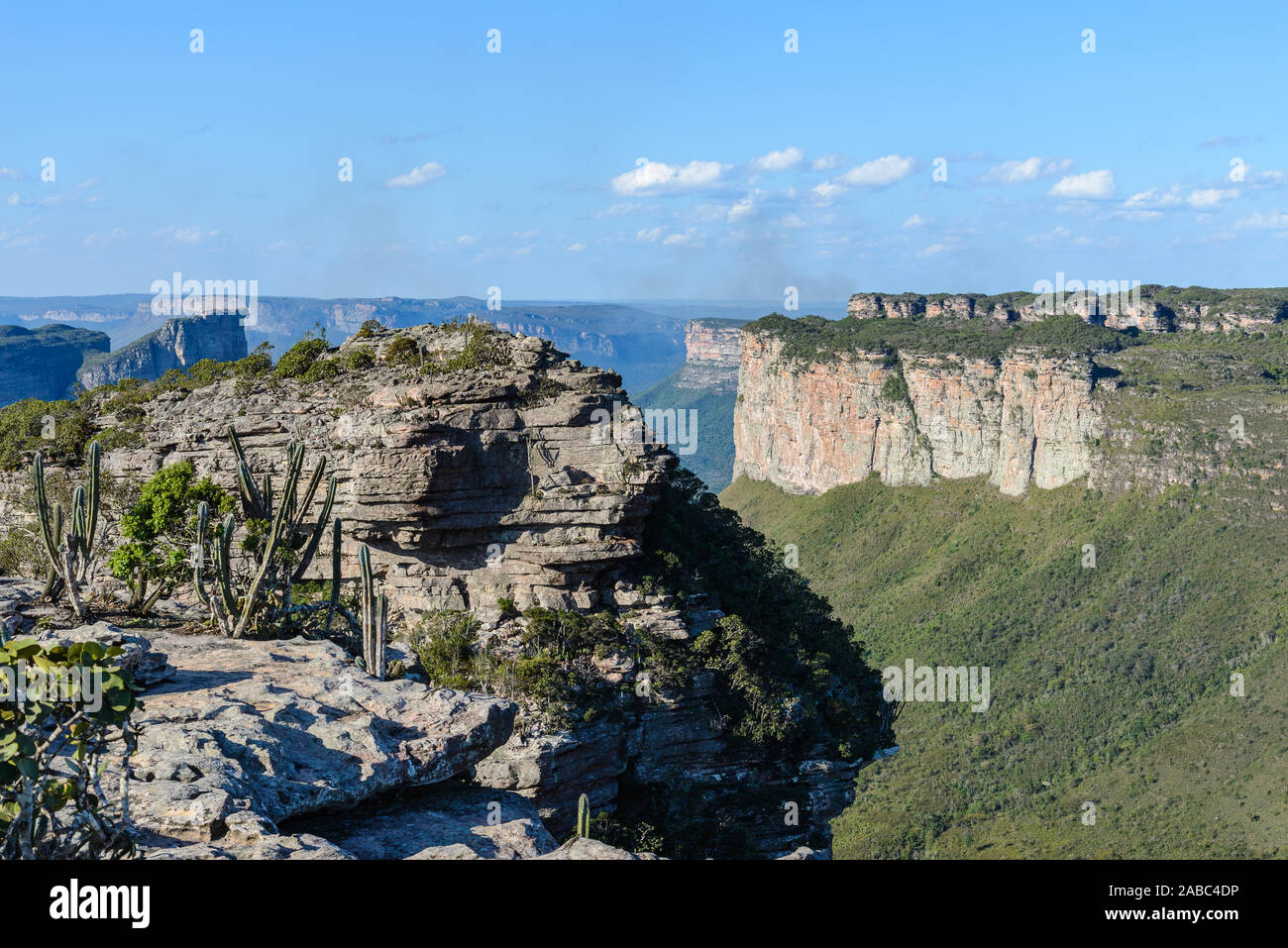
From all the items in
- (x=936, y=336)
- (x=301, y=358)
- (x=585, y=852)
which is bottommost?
(x=585, y=852)

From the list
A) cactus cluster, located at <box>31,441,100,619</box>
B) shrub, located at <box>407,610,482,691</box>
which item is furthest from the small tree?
shrub, located at <box>407,610,482,691</box>

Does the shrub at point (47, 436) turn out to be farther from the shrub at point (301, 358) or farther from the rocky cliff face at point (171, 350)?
the rocky cliff face at point (171, 350)

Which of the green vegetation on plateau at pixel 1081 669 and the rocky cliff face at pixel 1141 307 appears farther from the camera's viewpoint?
the rocky cliff face at pixel 1141 307

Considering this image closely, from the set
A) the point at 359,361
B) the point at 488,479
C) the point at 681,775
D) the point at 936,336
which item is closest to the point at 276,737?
the point at 488,479

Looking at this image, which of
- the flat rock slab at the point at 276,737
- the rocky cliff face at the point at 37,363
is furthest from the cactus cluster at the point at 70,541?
the rocky cliff face at the point at 37,363

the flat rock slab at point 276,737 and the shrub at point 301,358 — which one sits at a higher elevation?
the shrub at point 301,358

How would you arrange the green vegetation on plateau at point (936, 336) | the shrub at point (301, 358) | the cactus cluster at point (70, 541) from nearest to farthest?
the cactus cluster at point (70, 541), the shrub at point (301, 358), the green vegetation on plateau at point (936, 336)

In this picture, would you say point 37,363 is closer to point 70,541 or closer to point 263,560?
point 70,541
